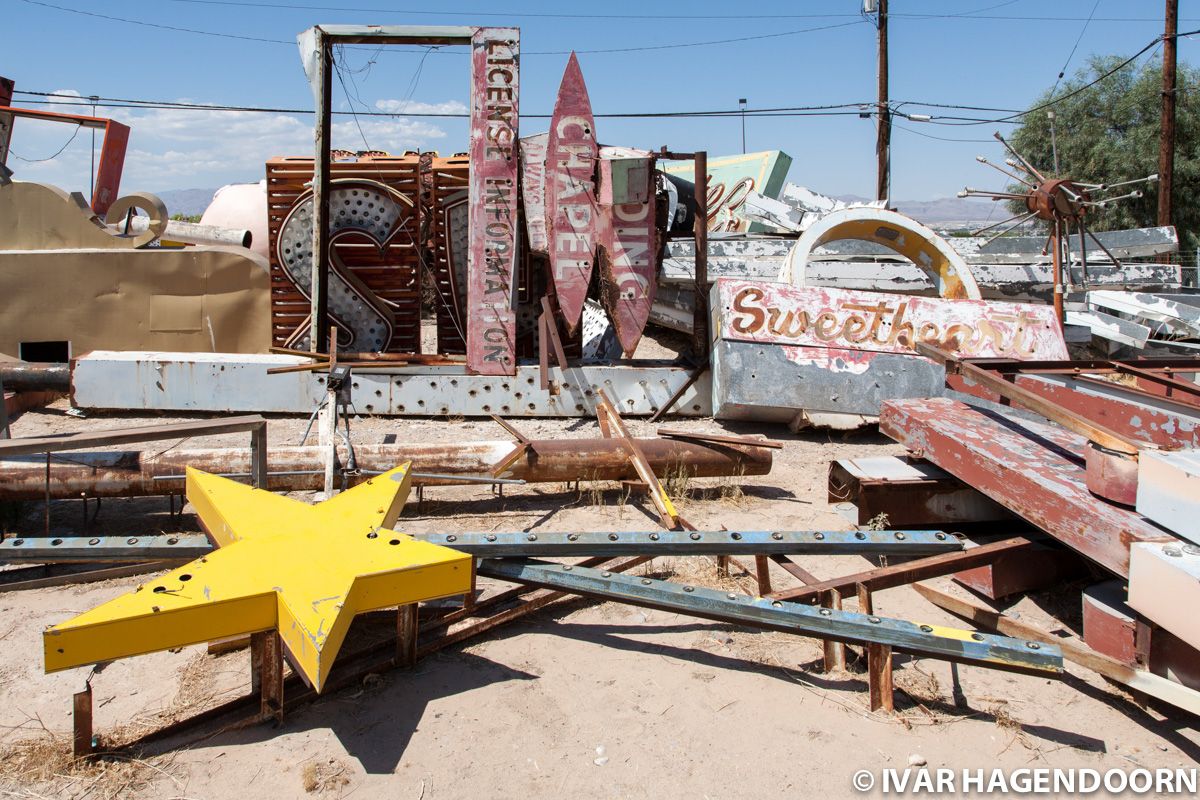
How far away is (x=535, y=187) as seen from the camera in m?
8.05

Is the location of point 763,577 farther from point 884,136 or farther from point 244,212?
point 884,136

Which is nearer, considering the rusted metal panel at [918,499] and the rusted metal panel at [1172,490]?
the rusted metal panel at [1172,490]

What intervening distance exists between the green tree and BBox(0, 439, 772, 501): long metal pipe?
939 inches

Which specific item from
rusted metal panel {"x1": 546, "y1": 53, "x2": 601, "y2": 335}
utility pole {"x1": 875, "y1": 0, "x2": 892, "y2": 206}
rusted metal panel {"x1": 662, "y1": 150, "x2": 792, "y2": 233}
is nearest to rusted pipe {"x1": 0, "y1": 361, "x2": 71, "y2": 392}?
rusted metal panel {"x1": 546, "y1": 53, "x2": 601, "y2": 335}

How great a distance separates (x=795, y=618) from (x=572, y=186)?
17.4ft

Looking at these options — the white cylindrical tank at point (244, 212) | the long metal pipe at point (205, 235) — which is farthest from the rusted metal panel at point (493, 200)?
the white cylindrical tank at point (244, 212)

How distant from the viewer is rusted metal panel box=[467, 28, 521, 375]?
7.77m

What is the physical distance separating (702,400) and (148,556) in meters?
5.13

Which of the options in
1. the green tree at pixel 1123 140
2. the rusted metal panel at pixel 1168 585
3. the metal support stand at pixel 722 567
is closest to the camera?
the rusted metal panel at pixel 1168 585

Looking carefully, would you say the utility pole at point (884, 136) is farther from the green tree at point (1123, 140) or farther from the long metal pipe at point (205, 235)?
the long metal pipe at point (205, 235)

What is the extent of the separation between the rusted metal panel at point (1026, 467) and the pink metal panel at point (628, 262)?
9.73 ft

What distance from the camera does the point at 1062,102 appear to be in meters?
29.1

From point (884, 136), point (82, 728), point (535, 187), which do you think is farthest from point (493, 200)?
point (884, 136)

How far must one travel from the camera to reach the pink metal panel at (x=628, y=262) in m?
7.62
